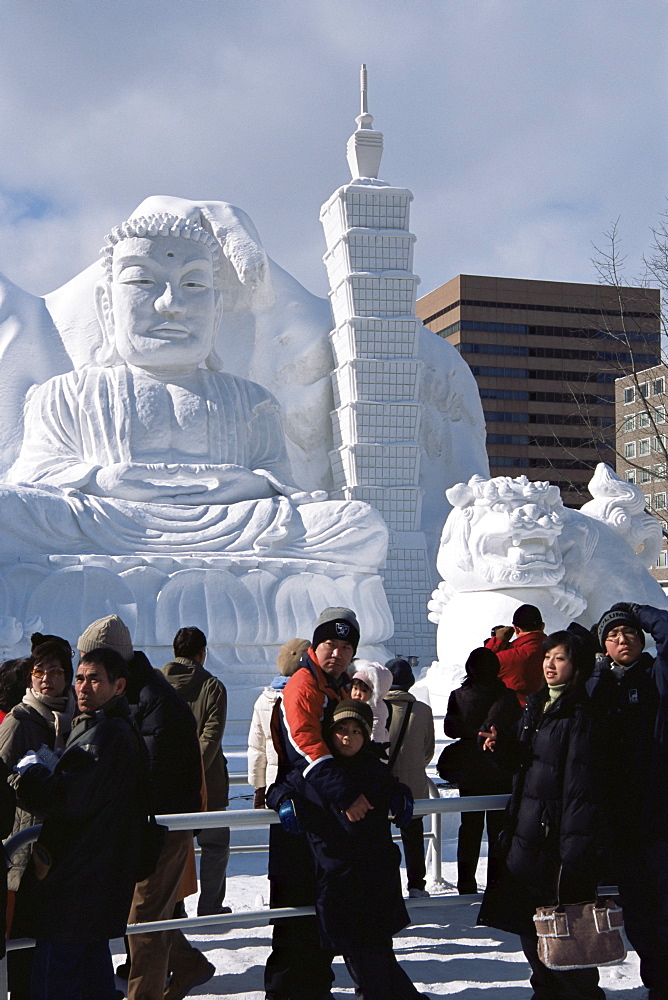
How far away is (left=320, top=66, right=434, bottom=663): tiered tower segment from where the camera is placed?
1037 cm

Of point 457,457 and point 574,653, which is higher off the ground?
point 457,457

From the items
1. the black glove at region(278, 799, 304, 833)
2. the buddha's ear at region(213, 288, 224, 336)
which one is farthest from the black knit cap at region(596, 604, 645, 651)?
the buddha's ear at region(213, 288, 224, 336)

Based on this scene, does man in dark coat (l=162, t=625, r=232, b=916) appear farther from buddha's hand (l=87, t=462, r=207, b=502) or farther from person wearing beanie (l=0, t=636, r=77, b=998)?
buddha's hand (l=87, t=462, r=207, b=502)

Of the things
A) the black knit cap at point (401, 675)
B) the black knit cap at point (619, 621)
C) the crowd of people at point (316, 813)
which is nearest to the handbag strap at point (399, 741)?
the black knit cap at point (401, 675)

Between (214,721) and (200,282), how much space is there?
238 inches

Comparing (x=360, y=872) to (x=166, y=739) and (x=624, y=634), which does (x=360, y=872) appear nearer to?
(x=166, y=739)

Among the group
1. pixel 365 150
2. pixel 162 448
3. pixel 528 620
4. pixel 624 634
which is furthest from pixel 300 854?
pixel 365 150

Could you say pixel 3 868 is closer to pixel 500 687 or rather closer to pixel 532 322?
pixel 500 687

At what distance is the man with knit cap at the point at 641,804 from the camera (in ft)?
9.93

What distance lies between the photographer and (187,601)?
8.06 meters

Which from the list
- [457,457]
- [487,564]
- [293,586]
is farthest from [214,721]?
[457,457]

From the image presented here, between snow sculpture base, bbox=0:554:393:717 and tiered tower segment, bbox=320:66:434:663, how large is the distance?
6.72 feet

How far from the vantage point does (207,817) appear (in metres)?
2.87

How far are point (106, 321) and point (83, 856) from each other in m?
7.80
